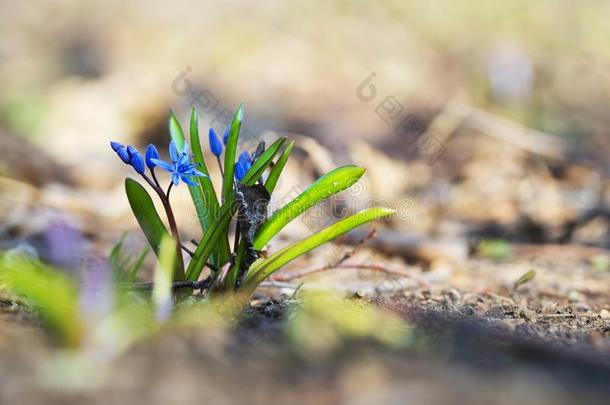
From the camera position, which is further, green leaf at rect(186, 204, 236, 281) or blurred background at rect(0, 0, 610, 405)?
green leaf at rect(186, 204, 236, 281)

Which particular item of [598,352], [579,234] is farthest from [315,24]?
[598,352]

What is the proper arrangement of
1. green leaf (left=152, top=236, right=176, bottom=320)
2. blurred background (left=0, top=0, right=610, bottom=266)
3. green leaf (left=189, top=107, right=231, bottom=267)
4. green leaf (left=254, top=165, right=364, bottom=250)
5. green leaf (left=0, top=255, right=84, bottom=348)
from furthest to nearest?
1. blurred background (left=0, top=0, right=610, bottom=266)
2. green leaf (left=189, top=107, right=231, bottom=267)
3. green leaf (left=254, top=165, right=364, bottom=250)
4. green leaf (left=152, top=236, right=176, bottom=320)
5. green leaf (left=0, top=255, right=84, bottom=348)

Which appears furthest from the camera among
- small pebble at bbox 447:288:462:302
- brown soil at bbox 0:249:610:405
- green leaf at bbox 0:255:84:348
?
small pebble at bbox 447:288:462:302

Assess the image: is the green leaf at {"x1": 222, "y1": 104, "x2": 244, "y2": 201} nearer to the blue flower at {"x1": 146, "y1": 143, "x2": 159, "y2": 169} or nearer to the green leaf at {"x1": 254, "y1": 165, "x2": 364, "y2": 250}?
the green leaf at {"x1": 254, "y1": 165, "x2": 364, "y2": 250}

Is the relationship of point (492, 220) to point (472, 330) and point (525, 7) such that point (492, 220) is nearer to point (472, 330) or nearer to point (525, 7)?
point (472, 330)

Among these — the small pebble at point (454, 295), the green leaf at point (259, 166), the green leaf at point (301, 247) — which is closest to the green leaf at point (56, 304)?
the green leaf at point (301, 247)

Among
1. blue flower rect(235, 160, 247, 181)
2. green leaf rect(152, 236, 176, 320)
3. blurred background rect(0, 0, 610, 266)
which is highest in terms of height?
blurred background rect(0, 0, 610, 266)

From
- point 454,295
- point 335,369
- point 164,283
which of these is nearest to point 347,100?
point 454,295

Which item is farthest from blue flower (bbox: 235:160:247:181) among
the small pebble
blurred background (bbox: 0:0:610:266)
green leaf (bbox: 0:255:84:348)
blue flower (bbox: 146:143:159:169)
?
blurred background (bbox: 0:0:610:266)
